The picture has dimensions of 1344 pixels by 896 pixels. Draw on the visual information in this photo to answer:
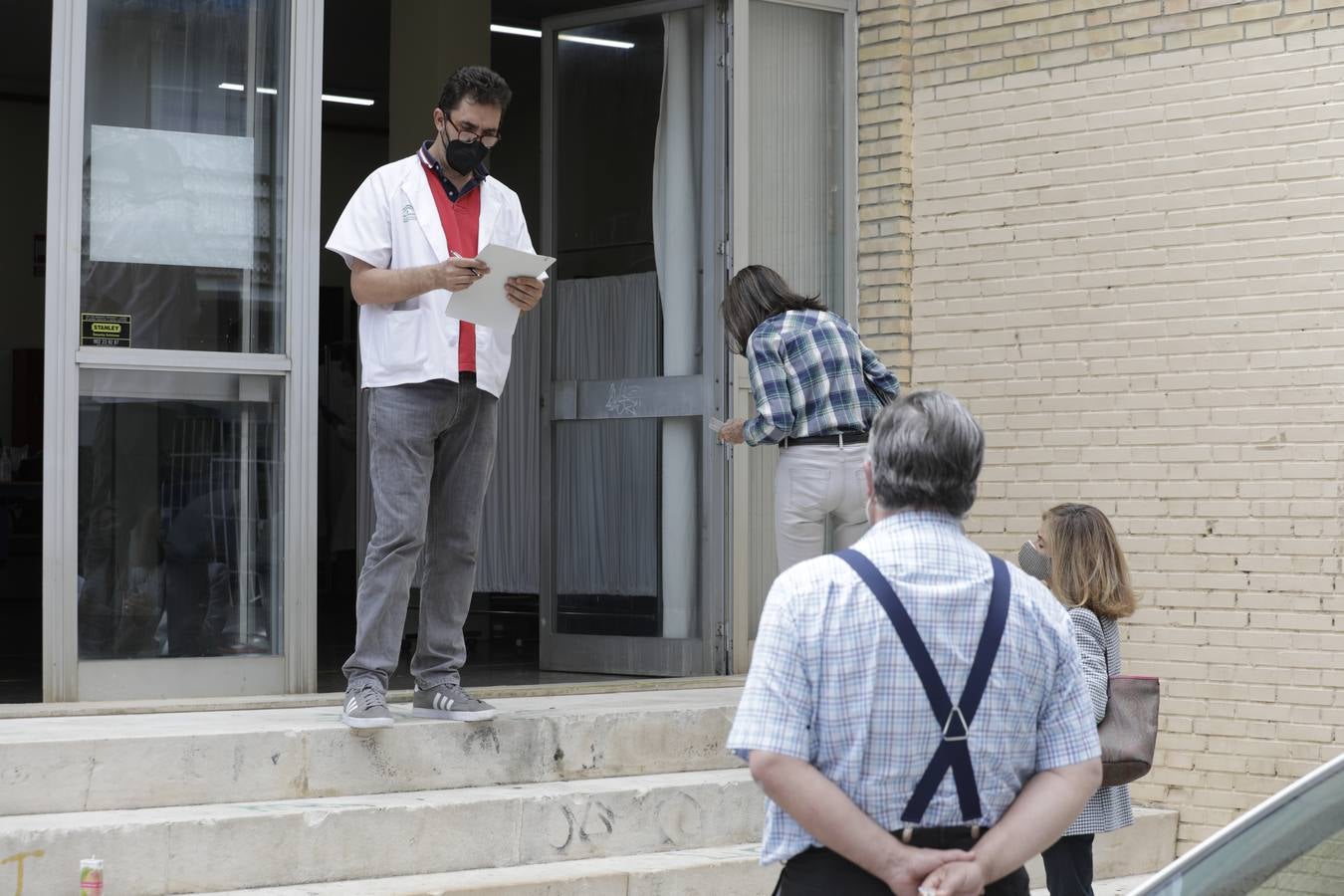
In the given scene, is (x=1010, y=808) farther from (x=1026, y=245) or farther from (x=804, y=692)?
(x=1026, y=245)

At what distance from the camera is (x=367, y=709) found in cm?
534

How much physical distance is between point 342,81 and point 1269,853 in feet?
42.8

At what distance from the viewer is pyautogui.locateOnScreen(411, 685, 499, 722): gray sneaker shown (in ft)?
18.4

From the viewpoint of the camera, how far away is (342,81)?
14523 mm

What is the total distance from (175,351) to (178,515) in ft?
1.98

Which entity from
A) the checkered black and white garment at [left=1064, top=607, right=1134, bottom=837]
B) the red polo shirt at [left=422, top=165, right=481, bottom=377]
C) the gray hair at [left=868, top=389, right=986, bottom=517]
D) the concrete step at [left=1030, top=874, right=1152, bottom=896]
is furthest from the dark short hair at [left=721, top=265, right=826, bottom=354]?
the gray hair at [left=868, top=389, right=986, bottom=517]

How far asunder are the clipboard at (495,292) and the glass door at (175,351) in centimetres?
153

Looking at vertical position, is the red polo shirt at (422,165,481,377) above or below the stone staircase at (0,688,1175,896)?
above

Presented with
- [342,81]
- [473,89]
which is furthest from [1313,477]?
[342,81]

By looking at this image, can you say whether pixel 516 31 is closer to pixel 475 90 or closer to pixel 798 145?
pixel 798 145

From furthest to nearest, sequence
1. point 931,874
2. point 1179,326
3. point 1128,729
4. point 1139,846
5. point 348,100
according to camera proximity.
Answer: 1. point 348,100
2. point 1179,326
3. point 1139,846
4. point 1128,729
5. point 931,874

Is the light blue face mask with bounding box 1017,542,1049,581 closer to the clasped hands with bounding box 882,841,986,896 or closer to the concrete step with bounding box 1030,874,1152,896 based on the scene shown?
the concrete step with bounding box 1030,874,1152,896

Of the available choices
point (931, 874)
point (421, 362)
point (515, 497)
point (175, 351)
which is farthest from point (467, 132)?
point (515, 497)

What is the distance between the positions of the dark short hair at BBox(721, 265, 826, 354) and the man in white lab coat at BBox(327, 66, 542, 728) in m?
0.78
